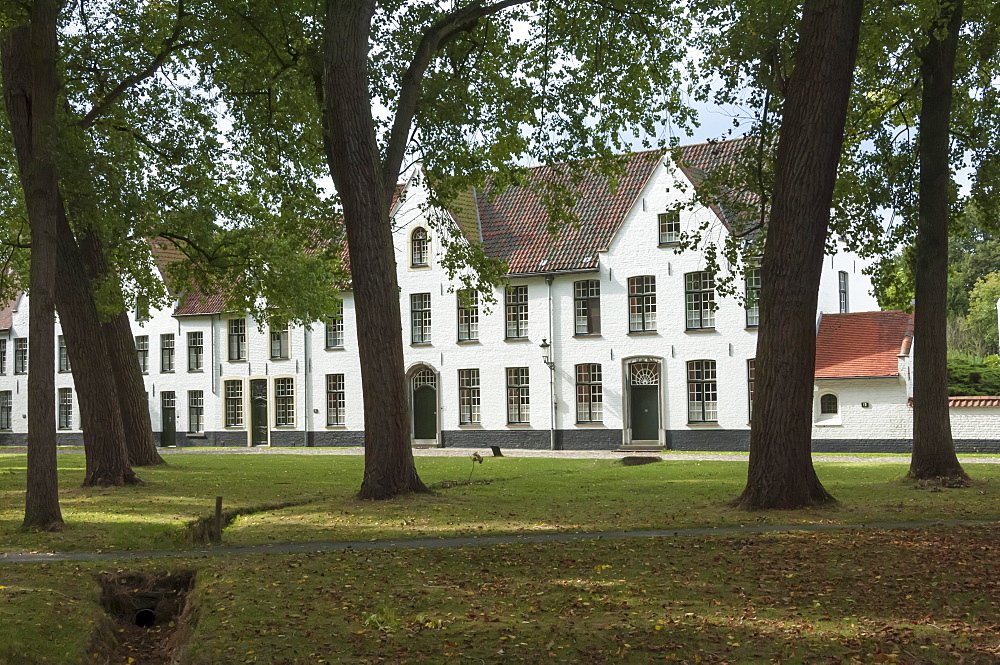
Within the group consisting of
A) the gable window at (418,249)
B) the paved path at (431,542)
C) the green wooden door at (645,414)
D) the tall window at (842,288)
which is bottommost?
the paved path at (431,542)

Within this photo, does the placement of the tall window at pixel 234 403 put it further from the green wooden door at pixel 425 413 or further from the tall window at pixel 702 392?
the tall window at pixel 702 392

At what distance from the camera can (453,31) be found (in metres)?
19.0

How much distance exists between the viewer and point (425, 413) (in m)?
41.7

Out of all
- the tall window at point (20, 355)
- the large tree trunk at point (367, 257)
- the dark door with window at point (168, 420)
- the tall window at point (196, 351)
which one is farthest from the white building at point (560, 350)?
the large tree trunk at point (367, 257)

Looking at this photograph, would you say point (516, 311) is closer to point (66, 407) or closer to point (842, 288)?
point (842, 288)

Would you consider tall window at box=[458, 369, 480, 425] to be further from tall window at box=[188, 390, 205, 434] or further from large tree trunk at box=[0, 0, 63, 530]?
large tree trunk at box=[0, 0, 63, 530]

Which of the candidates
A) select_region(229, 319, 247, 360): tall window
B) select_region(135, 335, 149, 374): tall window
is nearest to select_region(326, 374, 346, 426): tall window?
select_region(229, 319, 247, 360): tall window

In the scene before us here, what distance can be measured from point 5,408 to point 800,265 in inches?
1885

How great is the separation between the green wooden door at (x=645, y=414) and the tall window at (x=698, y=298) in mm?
2733

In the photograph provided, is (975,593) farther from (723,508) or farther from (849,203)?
(849,203)

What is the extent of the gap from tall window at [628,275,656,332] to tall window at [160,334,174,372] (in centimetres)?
2171

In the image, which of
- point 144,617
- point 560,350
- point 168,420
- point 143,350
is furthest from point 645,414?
point 144,617

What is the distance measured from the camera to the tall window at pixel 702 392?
36531 millimetres

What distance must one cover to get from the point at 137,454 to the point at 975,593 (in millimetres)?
21365
